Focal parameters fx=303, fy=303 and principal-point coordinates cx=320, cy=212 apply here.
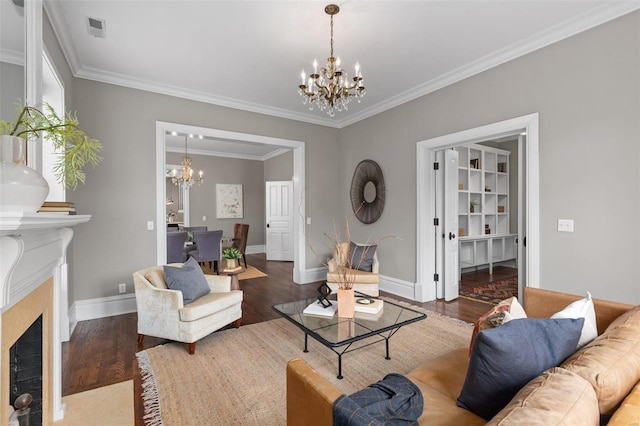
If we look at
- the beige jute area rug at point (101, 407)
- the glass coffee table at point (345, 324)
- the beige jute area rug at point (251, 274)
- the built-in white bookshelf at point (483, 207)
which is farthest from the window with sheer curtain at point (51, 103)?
the built-in white bookshelf at point (483, 207)

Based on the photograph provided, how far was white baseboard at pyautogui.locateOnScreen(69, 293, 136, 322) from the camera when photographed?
3.52 metres

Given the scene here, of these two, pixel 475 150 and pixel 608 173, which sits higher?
pixel 475 150

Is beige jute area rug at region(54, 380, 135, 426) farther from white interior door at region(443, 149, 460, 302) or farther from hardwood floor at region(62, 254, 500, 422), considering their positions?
white interior door at region(443, 149, 460, 302)

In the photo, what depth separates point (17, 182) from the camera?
113cm

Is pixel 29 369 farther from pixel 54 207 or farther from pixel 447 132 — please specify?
pixel 447 132

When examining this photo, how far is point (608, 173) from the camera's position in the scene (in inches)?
98.5

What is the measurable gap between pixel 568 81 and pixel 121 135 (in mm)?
4813

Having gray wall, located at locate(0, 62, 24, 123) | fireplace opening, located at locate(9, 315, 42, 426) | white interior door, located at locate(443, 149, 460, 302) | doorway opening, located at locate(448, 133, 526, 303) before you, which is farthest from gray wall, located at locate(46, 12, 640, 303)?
Result: gray wall, located at locate(0, 62, 24, 123)

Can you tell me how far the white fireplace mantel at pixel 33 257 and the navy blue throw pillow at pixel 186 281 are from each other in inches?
38.6

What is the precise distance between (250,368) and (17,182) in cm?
198

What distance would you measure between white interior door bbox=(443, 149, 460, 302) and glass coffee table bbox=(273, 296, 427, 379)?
1.94 m

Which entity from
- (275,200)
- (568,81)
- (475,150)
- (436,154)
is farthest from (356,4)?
(275,200)

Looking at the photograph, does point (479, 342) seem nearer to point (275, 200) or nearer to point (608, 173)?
point (608, 173)

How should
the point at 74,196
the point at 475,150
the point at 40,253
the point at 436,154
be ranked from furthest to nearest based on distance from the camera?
the point at 475,150, the point at 436,154, the point at 74,196, the point at 40,253
